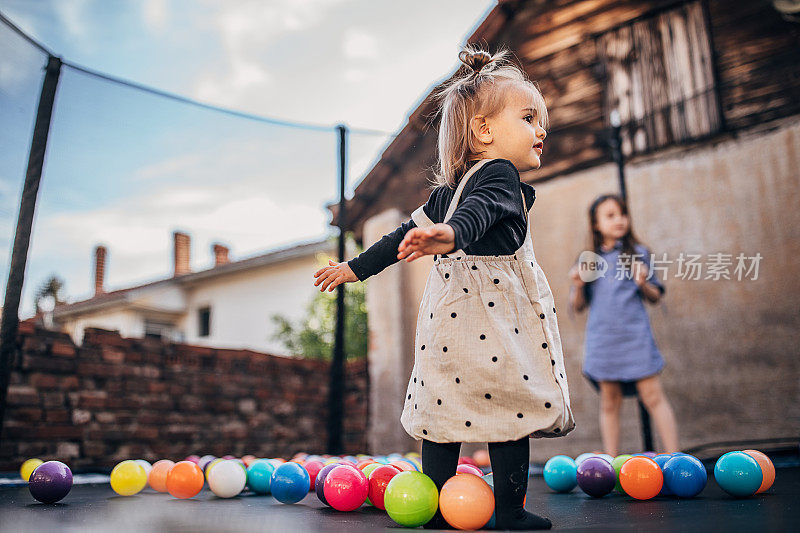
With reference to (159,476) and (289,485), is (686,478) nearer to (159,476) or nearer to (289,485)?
(289,485)

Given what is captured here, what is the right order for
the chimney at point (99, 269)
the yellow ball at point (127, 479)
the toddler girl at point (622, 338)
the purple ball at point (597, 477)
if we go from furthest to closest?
1. the chimney at point (99, 269)
2. the toddler girl at point (622, 338)
3. the yellow ball at point (127, 479)
4. the purple ball at point (597, 477)

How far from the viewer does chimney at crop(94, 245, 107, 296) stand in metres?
3.05

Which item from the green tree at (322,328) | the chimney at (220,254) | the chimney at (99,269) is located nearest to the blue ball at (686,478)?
the chimney at (99,269)

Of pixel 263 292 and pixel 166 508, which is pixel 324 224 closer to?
pixel 166 508

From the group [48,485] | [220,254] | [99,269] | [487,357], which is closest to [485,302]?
[487,357]

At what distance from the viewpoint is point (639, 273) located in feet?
9.75

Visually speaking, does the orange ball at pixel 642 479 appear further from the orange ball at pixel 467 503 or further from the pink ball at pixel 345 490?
the pink ball at pixel 345 490

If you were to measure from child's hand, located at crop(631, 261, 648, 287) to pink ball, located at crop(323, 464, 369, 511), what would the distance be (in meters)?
1.83

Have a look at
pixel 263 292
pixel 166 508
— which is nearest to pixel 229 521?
pixel 166 508

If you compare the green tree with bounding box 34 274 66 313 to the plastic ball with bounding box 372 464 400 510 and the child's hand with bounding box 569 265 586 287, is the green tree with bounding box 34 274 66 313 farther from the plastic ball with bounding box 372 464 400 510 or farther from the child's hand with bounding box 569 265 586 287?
the child's hand with bounding box 569 265 586 287

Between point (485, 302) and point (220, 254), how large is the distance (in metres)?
3.13

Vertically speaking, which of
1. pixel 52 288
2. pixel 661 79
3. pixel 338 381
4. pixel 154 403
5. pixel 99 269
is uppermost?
pixel 661 79

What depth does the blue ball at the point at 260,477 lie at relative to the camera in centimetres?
204

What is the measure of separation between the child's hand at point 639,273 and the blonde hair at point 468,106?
157 cm
